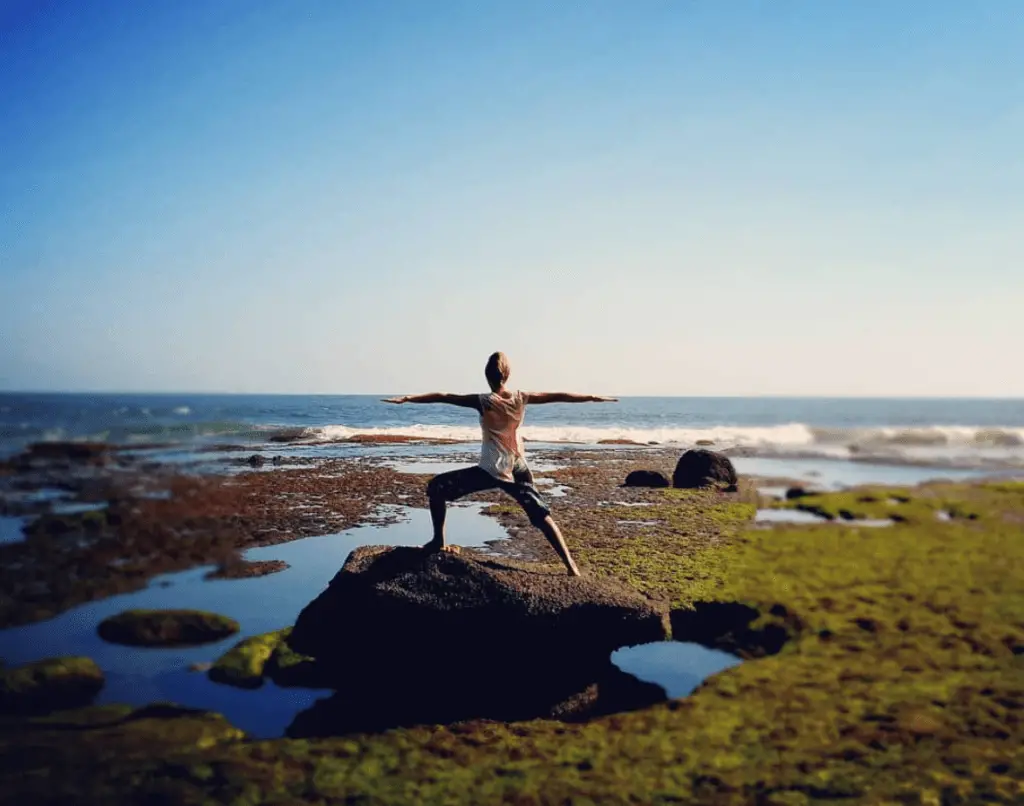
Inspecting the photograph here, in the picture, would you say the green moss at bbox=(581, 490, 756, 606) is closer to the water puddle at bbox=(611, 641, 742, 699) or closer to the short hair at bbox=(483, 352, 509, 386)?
the water puddle at bbox=(611, 641, 742, 699)

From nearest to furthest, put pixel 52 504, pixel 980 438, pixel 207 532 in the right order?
1. pixel 207 532
2. pixel 52 504
3. pixel 980 438

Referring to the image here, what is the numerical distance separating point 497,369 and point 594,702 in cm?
406

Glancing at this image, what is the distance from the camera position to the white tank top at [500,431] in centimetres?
825

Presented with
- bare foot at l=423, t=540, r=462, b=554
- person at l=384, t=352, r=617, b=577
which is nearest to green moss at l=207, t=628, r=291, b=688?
bare foot at l=423, t=540, r=462, b=554

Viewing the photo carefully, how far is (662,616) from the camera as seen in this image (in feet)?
26.3

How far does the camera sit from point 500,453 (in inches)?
327

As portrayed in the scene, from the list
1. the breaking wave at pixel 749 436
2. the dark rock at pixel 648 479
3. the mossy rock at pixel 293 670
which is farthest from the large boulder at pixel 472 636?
the breaking wave at pixel 749 436

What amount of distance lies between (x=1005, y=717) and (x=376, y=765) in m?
6.40

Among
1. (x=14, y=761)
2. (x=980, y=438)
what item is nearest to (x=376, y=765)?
(x=14, y=761)

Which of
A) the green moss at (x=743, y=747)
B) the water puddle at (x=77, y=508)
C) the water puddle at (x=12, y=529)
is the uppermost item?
the green moss at (x=743, y=747)

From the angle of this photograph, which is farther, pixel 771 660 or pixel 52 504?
pixel 52 504

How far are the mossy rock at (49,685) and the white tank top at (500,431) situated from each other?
530cm

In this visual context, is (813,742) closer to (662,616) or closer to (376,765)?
(662,616)

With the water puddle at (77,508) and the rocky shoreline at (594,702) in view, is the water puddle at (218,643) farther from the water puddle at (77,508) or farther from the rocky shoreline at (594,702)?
the water puddle at (77,508)
